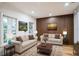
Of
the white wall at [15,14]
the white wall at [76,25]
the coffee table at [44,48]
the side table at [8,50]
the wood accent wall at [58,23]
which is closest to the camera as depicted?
the white wall at [15,14]

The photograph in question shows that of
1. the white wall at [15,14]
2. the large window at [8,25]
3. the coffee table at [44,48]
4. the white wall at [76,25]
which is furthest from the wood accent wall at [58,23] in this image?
the large window at [8,25]

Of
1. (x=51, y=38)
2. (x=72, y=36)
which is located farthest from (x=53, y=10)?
(x=72, y=36)

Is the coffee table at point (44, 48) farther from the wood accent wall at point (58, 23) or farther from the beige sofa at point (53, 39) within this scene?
the wood accent wall at point (58, 23)

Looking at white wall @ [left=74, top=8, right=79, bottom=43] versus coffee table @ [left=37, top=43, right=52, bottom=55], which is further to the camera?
coffee table @ [left=37, top=43, right=52, bottom=55]

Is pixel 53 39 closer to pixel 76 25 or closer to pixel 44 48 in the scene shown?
pixel 44 48

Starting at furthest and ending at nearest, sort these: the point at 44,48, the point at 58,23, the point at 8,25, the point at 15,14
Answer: the point at 44,48 < the point at 58,23 < the point at 15,14 < the point at 8,25

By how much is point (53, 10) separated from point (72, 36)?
1.49 meters

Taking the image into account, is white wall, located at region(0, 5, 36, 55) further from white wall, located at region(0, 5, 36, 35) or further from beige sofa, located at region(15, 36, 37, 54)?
beige sofa, located at region(15, 36, 37, 54)

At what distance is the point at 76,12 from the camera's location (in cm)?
287

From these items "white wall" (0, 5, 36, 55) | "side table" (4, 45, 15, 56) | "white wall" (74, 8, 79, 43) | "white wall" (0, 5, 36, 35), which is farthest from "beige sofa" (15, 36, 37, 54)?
"white wall" (74, 8, 79, 43)

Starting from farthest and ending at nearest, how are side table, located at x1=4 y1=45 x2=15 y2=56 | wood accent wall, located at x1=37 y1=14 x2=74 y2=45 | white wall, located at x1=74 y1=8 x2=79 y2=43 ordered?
wood accent wall, located at x1=37 y1=14 x2=74 y2=45 → white wall, located at x1=74 y1=8 x2=79 y2=43 → side table, located at x1=4 y1=45 x2=15 y2=56

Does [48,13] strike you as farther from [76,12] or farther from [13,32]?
[13,32]

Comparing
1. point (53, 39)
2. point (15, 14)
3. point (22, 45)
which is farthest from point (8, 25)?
point (53, 39)

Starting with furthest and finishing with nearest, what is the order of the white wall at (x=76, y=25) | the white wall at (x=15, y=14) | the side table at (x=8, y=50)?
the white wall at (x=76, y=25) → the side table at (x=8, y=50) → the white wall at (x=15, y=14)
